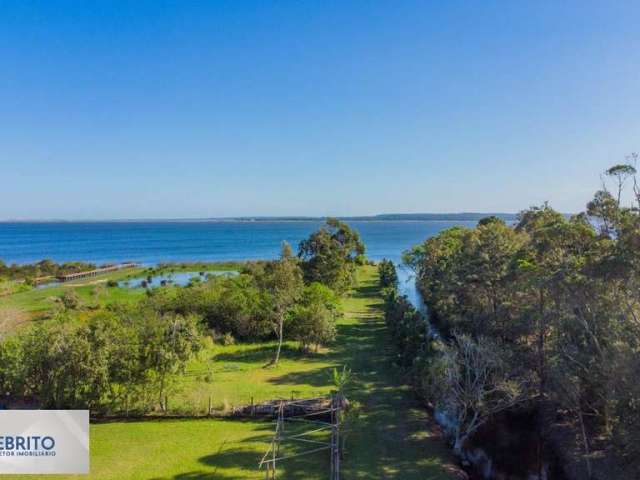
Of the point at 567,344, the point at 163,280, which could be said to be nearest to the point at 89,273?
the point at 163,280

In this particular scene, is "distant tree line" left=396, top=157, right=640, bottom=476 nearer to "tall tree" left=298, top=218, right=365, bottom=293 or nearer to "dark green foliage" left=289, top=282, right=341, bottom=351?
"dark green foliage" left=289, top=282, right=341, bottom=351

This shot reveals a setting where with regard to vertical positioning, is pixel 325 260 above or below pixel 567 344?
above

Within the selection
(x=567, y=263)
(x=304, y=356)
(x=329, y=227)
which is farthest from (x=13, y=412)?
(x=329, y=227)

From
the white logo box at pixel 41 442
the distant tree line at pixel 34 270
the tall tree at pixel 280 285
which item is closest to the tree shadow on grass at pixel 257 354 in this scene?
the tall tree at pixel 280 285

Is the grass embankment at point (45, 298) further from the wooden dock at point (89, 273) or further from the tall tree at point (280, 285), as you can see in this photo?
the tall tree at point (280, 285)

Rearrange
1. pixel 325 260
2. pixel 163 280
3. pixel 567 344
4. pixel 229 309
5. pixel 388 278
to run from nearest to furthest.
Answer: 1. pixel 567 344
2. pixel 229 309
3. pixel 325 260
4. pixel 388 278
5. pixel 163 280

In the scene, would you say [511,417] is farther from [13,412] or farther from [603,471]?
[13,412]

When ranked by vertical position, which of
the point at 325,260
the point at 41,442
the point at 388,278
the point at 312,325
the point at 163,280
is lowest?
the point at 163,280

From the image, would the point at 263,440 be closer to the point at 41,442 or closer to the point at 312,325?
the point at 41,442
